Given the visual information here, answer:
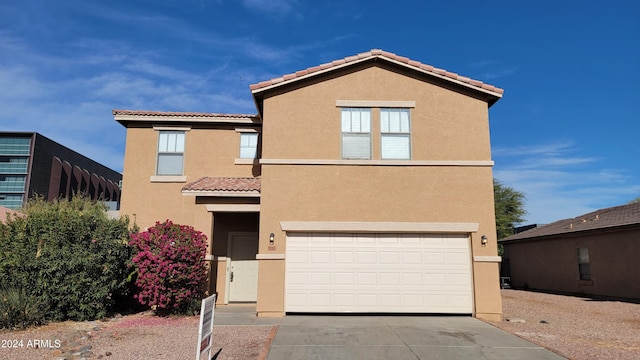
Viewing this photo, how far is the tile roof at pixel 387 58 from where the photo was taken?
1252 centimetres

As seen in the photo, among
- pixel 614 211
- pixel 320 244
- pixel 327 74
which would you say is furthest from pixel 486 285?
pixel 614 211

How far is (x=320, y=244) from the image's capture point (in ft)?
39.4

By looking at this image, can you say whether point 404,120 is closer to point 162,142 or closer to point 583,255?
point 162,142

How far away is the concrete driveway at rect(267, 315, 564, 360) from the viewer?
25.5 feet

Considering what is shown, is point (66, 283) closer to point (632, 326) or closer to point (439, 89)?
point (439, 89)

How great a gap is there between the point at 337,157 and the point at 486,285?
5.31m

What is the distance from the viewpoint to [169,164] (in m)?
15.0

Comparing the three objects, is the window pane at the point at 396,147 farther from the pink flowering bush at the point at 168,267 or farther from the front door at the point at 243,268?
the pink flowering bush at the point at 168,267

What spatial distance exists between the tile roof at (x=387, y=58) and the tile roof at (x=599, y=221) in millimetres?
9522

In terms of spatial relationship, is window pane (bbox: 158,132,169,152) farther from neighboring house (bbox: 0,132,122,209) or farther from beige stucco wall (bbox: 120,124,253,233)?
neighboring house (bbox: 0,132,122,209)

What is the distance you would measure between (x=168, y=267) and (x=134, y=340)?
267 centimetres

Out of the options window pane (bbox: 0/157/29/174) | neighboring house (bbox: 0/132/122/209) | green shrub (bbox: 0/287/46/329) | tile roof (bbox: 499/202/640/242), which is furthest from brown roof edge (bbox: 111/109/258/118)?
window pane (bbox: 0/157/29/174)

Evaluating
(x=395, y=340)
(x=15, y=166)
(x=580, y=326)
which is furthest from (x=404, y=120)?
(x=15, y=166)

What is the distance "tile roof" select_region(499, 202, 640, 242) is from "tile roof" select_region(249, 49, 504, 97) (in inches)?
375
